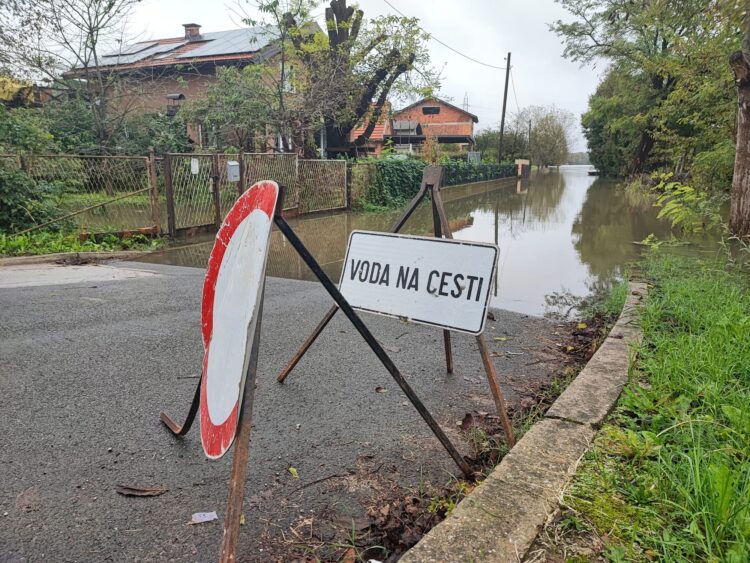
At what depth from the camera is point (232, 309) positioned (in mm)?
1617

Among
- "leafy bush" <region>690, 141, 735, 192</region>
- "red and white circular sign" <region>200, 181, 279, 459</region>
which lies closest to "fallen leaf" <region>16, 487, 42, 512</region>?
"red and white circular sign" <region>200, 181, 279, 459</region>

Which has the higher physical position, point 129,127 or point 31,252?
point 129,127

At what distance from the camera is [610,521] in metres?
1.62

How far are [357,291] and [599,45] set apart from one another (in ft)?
115

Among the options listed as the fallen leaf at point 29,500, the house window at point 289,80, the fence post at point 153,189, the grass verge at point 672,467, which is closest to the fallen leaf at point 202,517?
the fallen leaf at point 29,500

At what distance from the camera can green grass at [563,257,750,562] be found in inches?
57.7

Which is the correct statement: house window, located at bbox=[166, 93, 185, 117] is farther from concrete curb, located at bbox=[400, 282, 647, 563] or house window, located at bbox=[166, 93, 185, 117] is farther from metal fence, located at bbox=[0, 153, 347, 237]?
concrete curb, located at bbox=[400, 282, 647, 563]

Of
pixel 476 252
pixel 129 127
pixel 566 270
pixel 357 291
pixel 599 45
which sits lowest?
pixel 566 270

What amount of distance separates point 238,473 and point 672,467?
1510 millimetres

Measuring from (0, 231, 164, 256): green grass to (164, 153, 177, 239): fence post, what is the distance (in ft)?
1.40

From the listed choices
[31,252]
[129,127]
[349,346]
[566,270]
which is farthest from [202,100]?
[349,346]

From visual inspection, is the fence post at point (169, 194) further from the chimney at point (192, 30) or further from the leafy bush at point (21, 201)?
the chimney at point (192, 30)

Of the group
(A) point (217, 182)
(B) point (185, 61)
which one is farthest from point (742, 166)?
(B) point (185, 61)

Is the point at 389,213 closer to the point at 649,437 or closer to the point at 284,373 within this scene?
the point at 284,373
